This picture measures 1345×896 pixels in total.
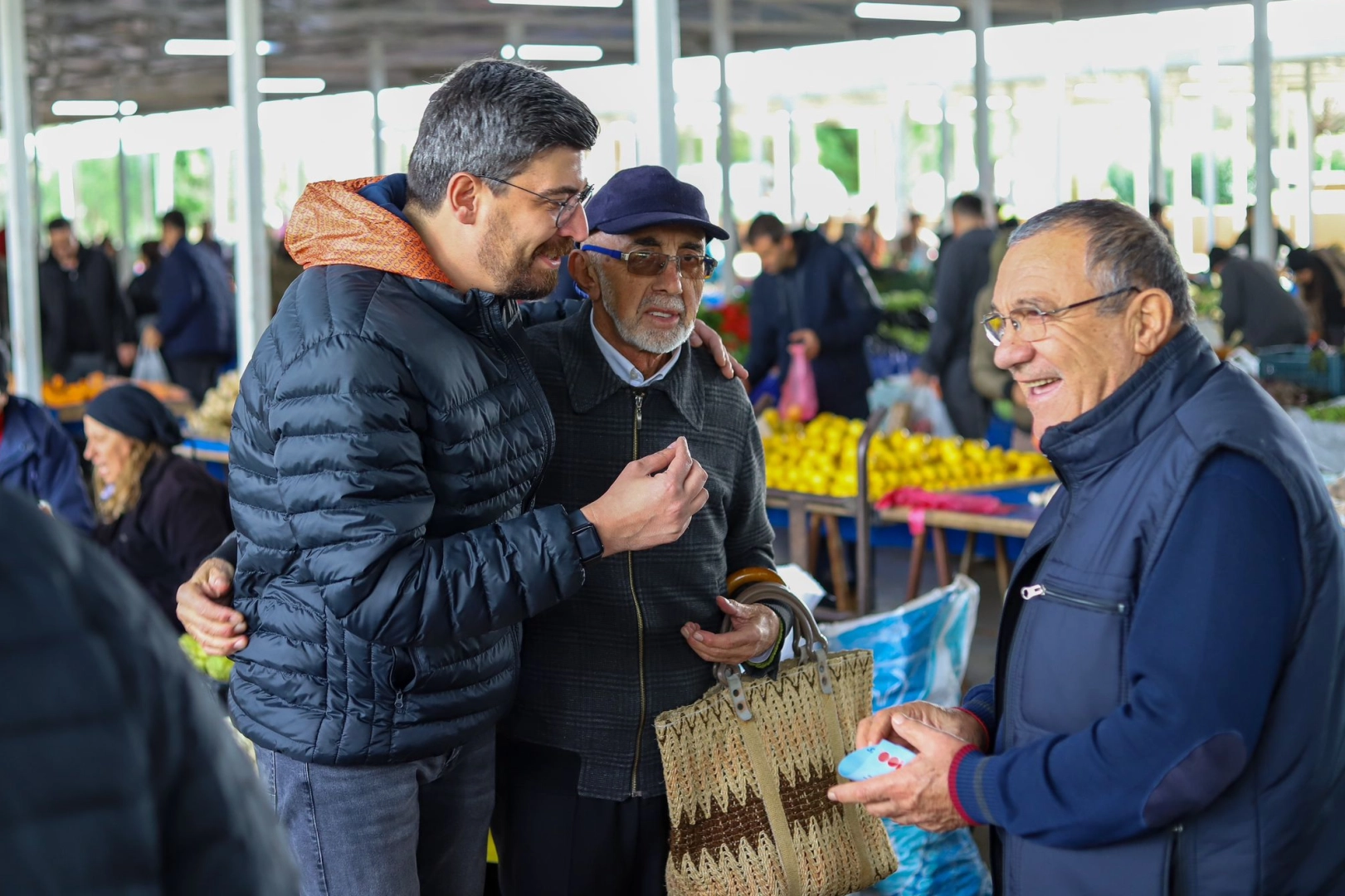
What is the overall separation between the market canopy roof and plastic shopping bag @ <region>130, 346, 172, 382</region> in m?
4.47

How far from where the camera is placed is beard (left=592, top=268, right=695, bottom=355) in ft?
6.88

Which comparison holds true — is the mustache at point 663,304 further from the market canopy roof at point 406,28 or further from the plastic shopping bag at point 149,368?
the market canopy roof at point 406,28

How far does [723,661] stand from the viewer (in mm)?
2141

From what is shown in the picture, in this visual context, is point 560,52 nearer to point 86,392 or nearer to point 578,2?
point 578,2

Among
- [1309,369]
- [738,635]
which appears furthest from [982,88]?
[738,635]

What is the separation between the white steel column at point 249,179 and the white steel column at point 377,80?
9136 mm

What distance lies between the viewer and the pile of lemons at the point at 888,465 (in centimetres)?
514

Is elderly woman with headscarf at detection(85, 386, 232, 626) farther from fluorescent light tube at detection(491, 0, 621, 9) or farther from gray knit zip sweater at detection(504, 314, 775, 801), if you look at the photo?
fluorescent light tube at detection(491, 0, 621, 9)

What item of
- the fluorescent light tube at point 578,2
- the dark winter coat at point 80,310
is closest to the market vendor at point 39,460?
the dark winter coat at point 80,310

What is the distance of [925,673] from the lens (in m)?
3.19

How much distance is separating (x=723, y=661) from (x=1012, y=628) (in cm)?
56

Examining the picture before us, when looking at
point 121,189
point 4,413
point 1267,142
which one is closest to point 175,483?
point 4,413

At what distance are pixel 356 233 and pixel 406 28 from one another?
13.8 meters

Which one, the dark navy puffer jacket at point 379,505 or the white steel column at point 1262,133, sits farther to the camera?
the white steel column at point 1262,133
